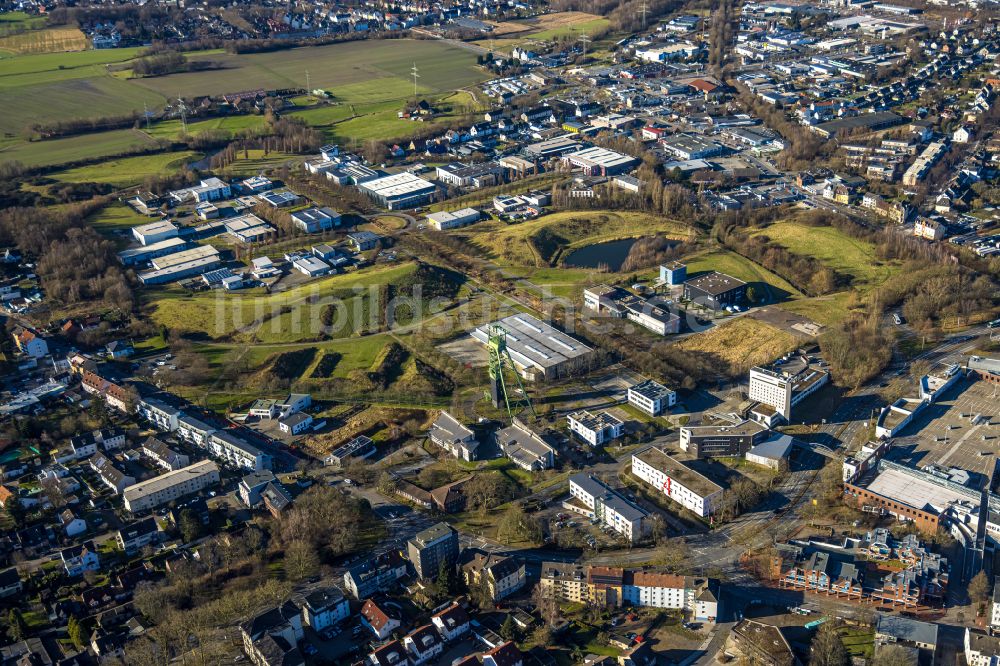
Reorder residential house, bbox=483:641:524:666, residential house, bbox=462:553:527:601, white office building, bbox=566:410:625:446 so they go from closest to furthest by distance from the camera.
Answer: residential house, bbox=483:641:524:666 → residential house, bbox=462:553:527:601 → white office building, bbox=566:410:625:446

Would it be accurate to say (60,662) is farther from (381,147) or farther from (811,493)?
(381,147)

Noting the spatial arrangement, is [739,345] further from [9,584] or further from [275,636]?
[9,584]

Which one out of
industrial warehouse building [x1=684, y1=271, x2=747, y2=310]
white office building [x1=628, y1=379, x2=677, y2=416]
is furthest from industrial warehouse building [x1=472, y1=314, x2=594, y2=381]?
industrial warehouse building [x1=684, y1=271, x2=747, y2=310]

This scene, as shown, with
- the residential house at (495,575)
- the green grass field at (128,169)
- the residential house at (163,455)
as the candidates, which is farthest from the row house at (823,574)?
the green grass field at (128,169)

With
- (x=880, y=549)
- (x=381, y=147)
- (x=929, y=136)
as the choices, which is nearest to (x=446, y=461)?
(x=880, y=549)

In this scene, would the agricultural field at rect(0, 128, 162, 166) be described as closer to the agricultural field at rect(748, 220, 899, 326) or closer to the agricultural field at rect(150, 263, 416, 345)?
the agricultural field at rect(150, 263, 416, 345)

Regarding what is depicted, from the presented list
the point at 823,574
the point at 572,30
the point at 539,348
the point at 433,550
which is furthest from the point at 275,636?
the point at 572,30
